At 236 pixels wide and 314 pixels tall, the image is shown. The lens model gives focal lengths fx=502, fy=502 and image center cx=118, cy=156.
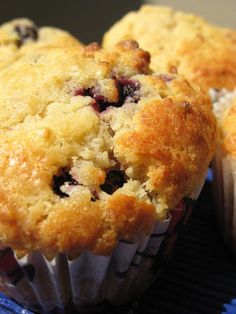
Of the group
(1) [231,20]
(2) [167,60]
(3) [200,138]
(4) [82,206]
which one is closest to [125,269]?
(4) [82,206]

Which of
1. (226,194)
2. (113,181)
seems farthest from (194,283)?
(113,181)

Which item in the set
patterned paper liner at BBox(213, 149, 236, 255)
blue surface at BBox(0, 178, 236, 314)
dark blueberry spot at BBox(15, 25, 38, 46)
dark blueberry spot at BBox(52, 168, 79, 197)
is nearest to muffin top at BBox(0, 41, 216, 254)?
dark blueberry spot at BBox(52, 168, 79, 197)

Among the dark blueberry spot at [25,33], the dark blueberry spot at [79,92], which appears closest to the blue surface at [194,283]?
the dark blueberry spot at [79,92]

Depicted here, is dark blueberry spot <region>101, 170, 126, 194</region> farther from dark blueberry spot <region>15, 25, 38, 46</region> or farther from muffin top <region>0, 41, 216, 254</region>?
dark blueberry spot <region>15, 25, 38, 46</region>

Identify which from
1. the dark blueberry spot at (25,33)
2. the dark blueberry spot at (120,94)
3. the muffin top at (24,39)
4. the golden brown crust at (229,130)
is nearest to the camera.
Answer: the dark blueberry spot at (120,94)

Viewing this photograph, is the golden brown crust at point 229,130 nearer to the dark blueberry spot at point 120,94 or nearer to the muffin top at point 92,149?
the muffin top at point 92,149

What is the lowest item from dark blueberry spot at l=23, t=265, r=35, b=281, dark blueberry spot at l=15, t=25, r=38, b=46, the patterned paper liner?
dark blueberry spot at l=23, t=265, r=35, b=281

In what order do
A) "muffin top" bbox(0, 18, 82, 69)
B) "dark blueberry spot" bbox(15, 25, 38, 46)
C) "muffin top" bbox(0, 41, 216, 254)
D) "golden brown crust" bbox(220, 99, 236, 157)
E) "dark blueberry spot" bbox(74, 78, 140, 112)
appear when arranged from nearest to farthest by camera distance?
"muffin top" bbox(0, 41, 216, 254), "dark blueberry spot" bbox(74, 78, 140, 112), "golden brown crust" bbox(220, 99, 236, 157), "muffin top" bbox(0, 18, 82, 69), "dark blueberry spot" bbox(15, 25, 38, 46)
